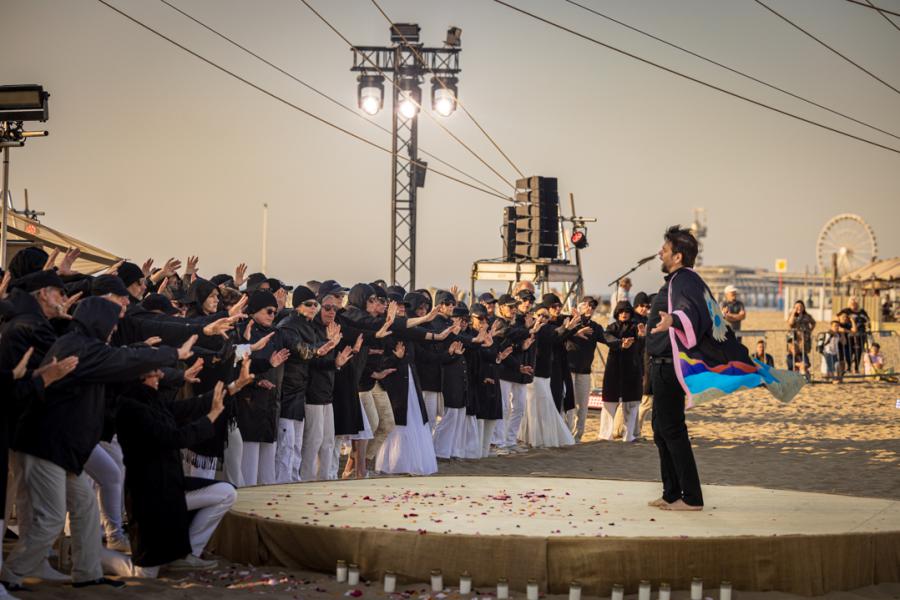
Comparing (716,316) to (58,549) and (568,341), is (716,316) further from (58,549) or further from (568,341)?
(568,341)

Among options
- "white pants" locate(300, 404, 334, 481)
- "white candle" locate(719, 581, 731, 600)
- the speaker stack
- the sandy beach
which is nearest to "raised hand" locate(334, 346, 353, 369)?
"white pants" locate(300, 404, 334, 481)

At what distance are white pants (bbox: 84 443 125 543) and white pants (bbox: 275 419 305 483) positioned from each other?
241 cm

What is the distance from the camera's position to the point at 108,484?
725cm

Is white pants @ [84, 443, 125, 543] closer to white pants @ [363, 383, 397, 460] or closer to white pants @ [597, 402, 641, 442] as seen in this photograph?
white pants @ [363, 383, 397, 460]

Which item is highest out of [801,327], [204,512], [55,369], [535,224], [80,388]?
[535,224]

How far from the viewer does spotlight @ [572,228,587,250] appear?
2081cm

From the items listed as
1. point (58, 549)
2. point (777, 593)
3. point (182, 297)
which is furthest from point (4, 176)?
point (777, 593)

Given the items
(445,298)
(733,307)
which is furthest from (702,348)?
(733,307)

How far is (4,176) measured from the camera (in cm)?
1280

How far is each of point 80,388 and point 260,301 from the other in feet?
11.0

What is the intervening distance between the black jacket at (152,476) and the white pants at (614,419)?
9484mm

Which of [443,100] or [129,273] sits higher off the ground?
[443,100]

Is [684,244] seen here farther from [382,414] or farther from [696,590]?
[382,414]

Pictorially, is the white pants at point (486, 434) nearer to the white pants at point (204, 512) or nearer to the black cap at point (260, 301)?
the black cap at point (260, 301)
